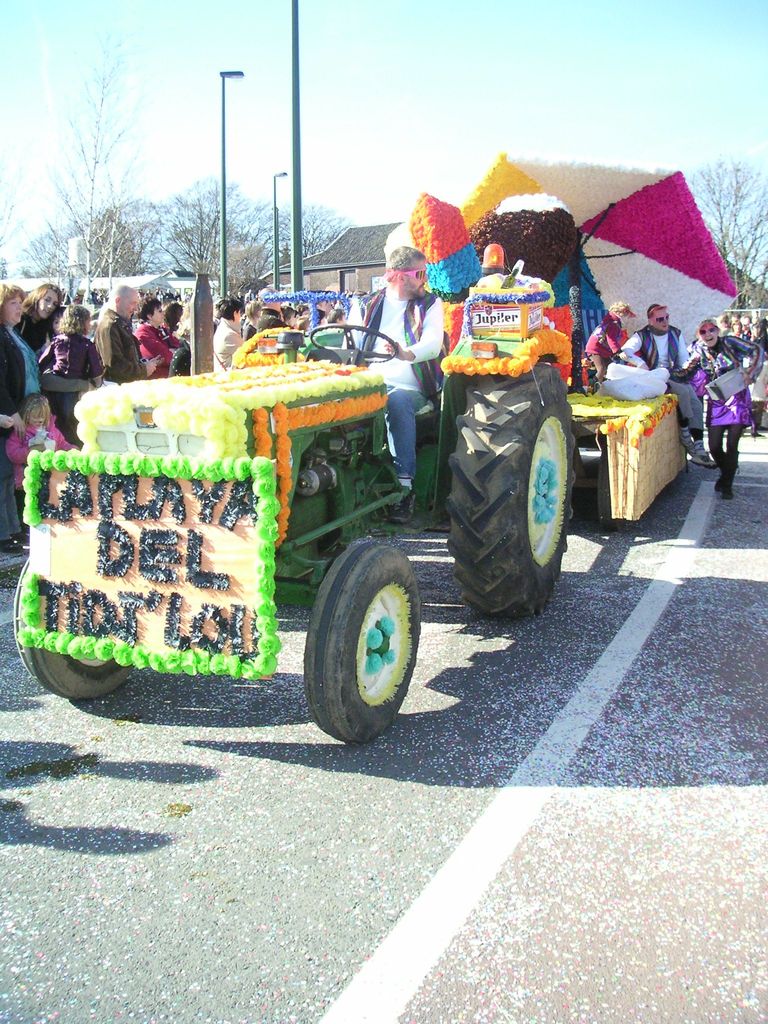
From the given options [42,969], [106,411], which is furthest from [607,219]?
[42,969]

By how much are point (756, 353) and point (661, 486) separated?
6.93 ft

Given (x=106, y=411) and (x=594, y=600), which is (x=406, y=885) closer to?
(x=106, y=411)

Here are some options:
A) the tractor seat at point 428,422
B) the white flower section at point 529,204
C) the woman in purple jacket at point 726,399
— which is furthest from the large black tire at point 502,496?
the white flower section at point 529,204

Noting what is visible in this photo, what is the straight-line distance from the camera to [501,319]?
5.07 metres

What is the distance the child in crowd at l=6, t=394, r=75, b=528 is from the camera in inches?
250

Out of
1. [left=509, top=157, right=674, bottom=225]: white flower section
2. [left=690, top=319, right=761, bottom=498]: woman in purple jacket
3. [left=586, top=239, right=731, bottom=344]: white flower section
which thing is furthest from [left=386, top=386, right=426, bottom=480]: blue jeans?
[left=586, top=239, right=731, bottom=344]: white flower section

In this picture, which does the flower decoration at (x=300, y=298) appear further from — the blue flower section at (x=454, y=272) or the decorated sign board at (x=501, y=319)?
the decorated sign board at (x=501, y=319)

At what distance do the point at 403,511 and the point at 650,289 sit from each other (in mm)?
6304

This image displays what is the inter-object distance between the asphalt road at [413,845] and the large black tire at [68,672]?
0.28 ft

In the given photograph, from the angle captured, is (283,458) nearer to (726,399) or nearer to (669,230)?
(726,399)

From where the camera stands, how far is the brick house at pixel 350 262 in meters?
61.8

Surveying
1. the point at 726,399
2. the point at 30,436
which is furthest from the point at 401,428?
the point at 726,399

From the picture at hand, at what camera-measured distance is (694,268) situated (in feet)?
31.8

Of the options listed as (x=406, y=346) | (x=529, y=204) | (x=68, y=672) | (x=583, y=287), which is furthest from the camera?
(x=583, y=287)
